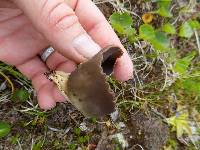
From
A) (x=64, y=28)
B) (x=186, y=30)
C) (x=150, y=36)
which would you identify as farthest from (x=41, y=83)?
(x=186, y=30)

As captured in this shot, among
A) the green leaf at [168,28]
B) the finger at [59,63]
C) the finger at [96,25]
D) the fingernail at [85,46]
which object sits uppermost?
the fingernail at [85,46]

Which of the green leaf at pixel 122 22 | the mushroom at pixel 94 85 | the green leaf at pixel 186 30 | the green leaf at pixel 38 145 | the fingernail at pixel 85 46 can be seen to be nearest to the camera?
the mushroom at pixel 94 85

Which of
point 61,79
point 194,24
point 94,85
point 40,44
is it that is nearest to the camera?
point 94,85

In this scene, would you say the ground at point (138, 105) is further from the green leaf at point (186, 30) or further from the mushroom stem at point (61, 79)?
the mushroom stem at point (61, 79)

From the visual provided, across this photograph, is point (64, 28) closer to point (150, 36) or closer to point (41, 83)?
point (41, 83)

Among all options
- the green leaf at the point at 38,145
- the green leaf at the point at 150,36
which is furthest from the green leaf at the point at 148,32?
the green leaf at the point at 38,145

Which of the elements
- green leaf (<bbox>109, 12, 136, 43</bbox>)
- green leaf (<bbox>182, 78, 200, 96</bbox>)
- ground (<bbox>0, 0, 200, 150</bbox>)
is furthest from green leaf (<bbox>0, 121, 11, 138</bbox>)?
green leaf (<bbox>182, 78, 200, 96</bbox>)

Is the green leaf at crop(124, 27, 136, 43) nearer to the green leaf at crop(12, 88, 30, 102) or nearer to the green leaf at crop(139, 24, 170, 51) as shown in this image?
the green leaf at crop(139, 24, 170, 51)
